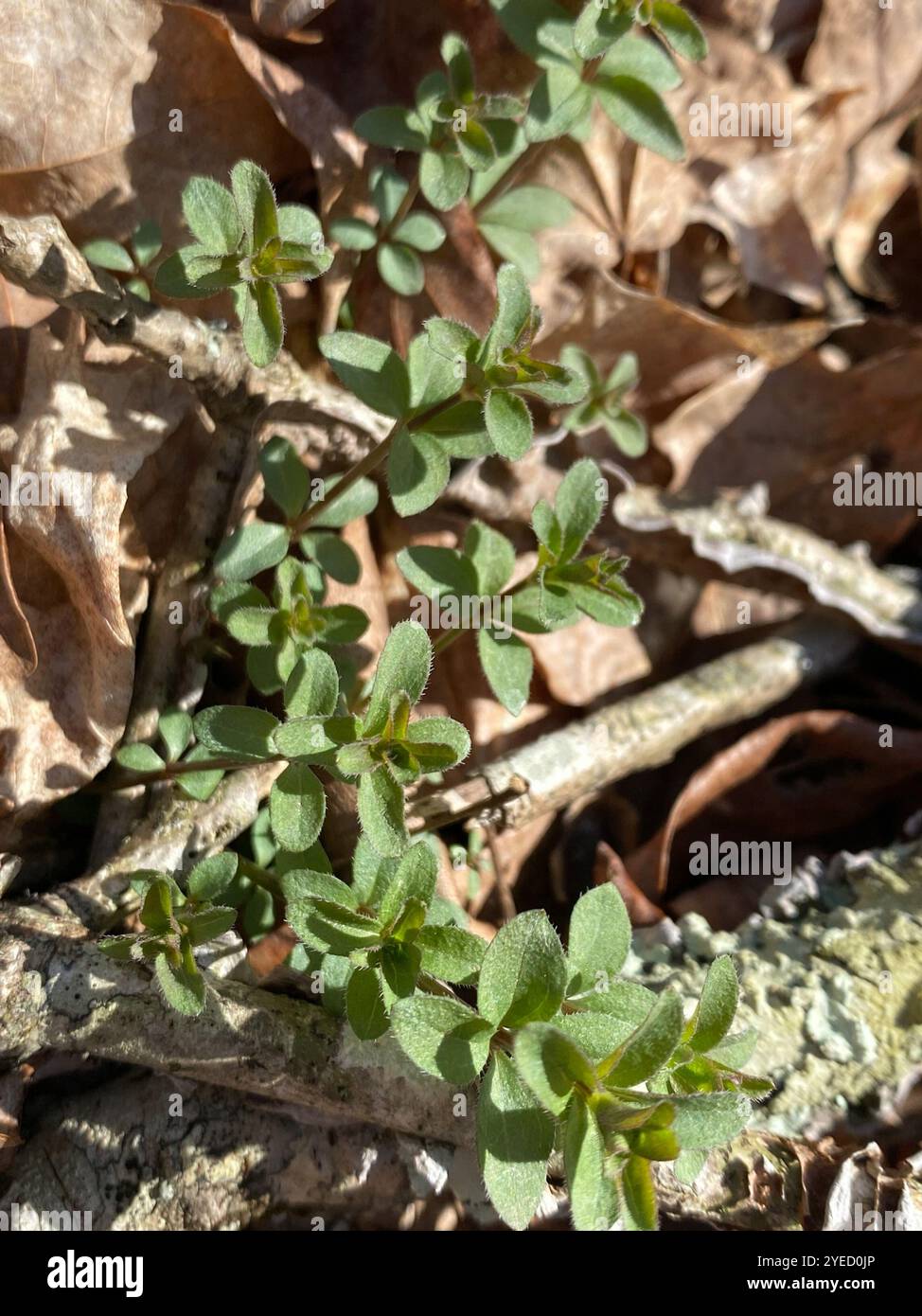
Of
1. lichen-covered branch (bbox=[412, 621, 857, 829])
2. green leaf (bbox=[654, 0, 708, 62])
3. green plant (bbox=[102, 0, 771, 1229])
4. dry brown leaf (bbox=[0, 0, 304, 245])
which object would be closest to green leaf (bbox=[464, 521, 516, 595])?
green plant (bbox=[102, 0, 771, 1229])

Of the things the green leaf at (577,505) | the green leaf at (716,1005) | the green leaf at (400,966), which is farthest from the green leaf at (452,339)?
the green leaf at (716,1005)

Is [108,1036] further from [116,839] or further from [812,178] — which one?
[812,178]

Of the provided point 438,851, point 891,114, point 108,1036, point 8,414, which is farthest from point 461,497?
point 891,114

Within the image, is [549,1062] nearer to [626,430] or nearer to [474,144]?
[626,430]

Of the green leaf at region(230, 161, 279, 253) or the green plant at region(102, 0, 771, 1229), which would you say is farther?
the green leaf at region(230, 161, 279, 253)

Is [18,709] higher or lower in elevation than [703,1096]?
higher

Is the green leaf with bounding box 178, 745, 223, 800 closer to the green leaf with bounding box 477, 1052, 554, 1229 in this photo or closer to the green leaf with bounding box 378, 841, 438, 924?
the green leaf with bounding box 378, 841, 438, 924

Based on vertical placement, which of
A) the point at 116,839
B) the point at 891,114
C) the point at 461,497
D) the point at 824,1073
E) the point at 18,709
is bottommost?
the point at 824,1073
